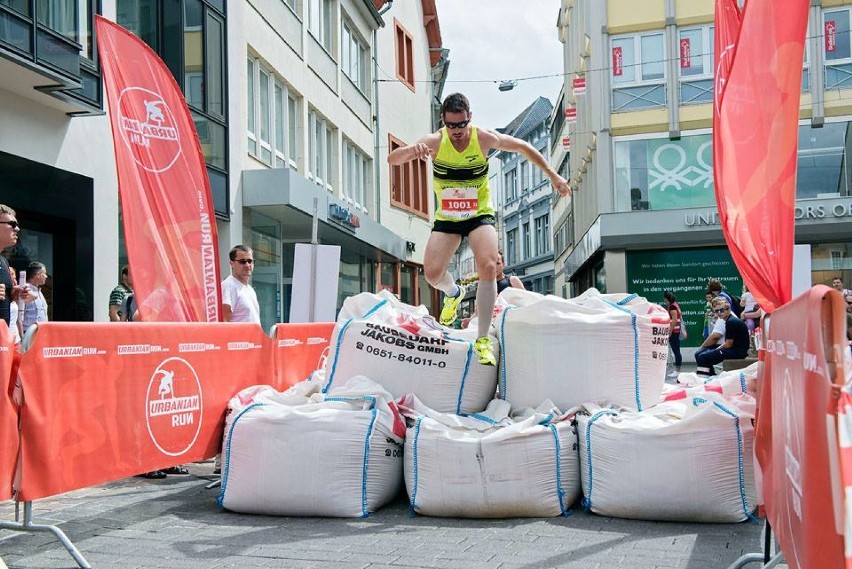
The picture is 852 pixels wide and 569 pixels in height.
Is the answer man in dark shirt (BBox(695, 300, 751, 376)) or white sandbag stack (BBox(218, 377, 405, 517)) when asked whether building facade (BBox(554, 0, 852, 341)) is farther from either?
white sandbag stack (BBox(218, 377, 405, 517))

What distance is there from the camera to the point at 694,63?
26.5m

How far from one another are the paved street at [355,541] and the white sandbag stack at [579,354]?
867mm

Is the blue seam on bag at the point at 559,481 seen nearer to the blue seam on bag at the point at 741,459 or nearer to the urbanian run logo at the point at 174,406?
the blue seam on bag at the point at 741,459

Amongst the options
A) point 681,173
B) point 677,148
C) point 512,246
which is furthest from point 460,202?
point 512,246

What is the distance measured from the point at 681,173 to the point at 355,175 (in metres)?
9.66

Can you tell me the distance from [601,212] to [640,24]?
5698 mm

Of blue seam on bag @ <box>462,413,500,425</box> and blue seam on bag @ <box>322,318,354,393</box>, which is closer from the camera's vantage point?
blue seam on bag @ <box>462,413,500,425</box>

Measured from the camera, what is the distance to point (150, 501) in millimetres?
5641

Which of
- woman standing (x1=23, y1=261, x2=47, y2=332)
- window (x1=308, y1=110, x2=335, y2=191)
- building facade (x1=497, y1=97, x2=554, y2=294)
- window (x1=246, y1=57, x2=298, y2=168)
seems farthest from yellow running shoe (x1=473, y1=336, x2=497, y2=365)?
building facade (x1=497, y1=97, x2=554, y2=294)

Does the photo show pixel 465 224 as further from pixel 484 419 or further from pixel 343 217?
pixel 343 217

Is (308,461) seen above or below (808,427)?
below

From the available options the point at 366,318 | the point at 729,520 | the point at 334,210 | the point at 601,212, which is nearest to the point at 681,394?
the point at 729,520

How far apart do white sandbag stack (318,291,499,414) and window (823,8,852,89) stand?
23201 millimetres

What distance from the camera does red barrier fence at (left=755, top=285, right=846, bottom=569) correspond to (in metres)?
1.84
